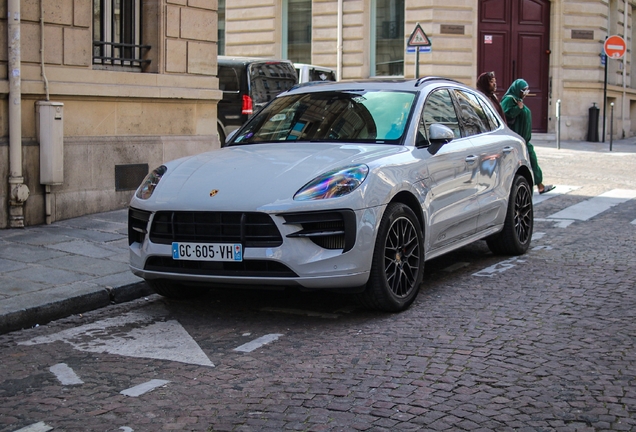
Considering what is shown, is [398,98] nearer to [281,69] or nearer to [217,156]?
[217,156]

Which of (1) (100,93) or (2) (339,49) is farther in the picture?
(2) (339,49)

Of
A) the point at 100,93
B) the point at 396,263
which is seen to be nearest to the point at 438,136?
the point at 396,263

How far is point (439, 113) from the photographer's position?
7.54 metres

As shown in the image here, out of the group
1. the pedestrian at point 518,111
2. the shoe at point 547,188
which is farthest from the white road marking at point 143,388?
the shoe at point 547,188

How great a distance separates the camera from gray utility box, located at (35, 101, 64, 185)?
995cm

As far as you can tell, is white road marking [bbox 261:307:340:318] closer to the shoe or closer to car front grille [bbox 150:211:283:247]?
car front grille [bbox 150:211:283:247]

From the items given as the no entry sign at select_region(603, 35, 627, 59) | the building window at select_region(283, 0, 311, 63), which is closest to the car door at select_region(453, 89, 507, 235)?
the no entry sign at select_region(603, 35, 627, 59)

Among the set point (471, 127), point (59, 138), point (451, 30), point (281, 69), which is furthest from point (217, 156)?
point (451, 30)

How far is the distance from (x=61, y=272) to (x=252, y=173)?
2138mm

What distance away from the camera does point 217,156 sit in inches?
269

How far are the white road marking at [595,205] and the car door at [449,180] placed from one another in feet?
13.9

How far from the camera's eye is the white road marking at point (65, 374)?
4.87 meters

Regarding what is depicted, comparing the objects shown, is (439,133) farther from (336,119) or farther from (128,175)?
(128,175)

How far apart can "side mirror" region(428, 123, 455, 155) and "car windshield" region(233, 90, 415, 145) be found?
0.72 ft
